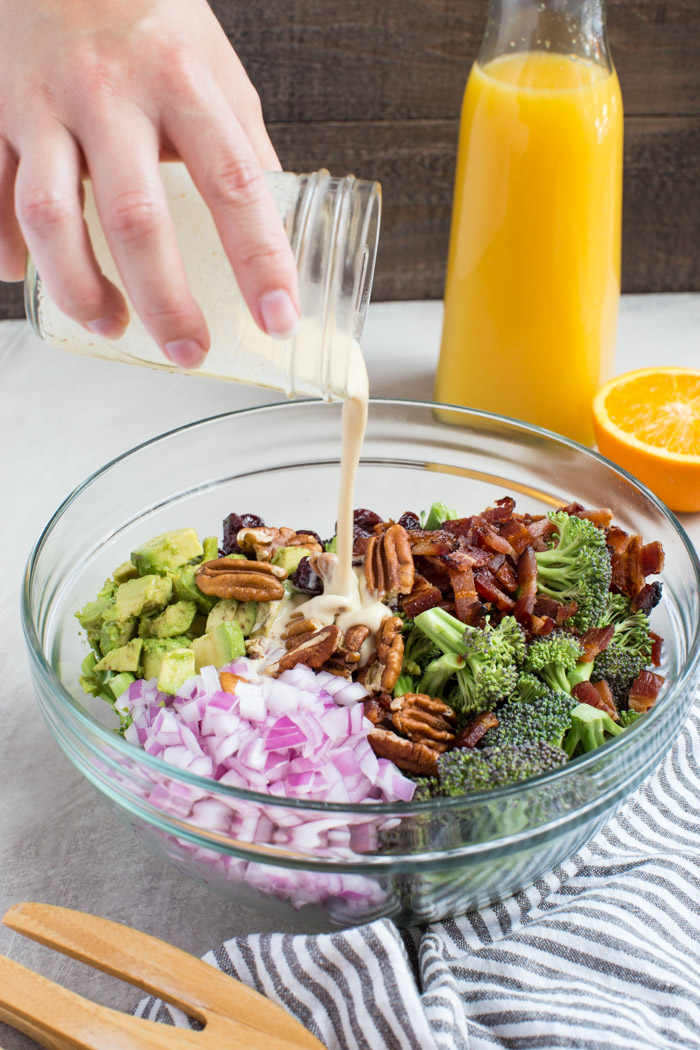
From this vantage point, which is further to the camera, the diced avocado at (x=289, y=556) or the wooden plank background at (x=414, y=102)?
the wooden plank background at (x=414, y=102)

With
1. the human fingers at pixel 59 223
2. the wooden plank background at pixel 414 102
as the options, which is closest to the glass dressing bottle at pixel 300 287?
the human fingers at pixel 59 223

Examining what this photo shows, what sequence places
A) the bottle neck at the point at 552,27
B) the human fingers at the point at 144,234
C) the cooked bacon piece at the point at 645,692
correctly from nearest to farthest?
the human fingers at the point at 144,234 < the cooked bacon piece at the point at 645,692 < the bottle neck at the point at 552,27

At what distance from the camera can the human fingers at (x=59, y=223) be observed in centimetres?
92

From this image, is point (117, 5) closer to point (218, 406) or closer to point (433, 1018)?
point (433, 1018)

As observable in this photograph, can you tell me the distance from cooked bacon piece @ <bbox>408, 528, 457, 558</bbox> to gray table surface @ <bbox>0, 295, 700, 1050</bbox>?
58 cm

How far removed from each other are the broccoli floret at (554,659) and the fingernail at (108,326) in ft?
2.38

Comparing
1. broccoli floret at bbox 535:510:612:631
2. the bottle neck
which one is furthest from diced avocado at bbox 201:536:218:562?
the bottle neck

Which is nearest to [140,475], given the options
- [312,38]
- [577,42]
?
[577,42]

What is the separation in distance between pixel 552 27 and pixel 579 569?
1.05 metres

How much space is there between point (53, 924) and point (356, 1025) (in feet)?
1.23

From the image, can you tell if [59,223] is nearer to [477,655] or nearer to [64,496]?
[477,655]

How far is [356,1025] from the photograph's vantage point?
3.52 ft

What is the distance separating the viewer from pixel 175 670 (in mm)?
1376

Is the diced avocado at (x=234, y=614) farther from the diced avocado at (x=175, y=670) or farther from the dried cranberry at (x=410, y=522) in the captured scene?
the dried cranberry at (x=410, y=522)
